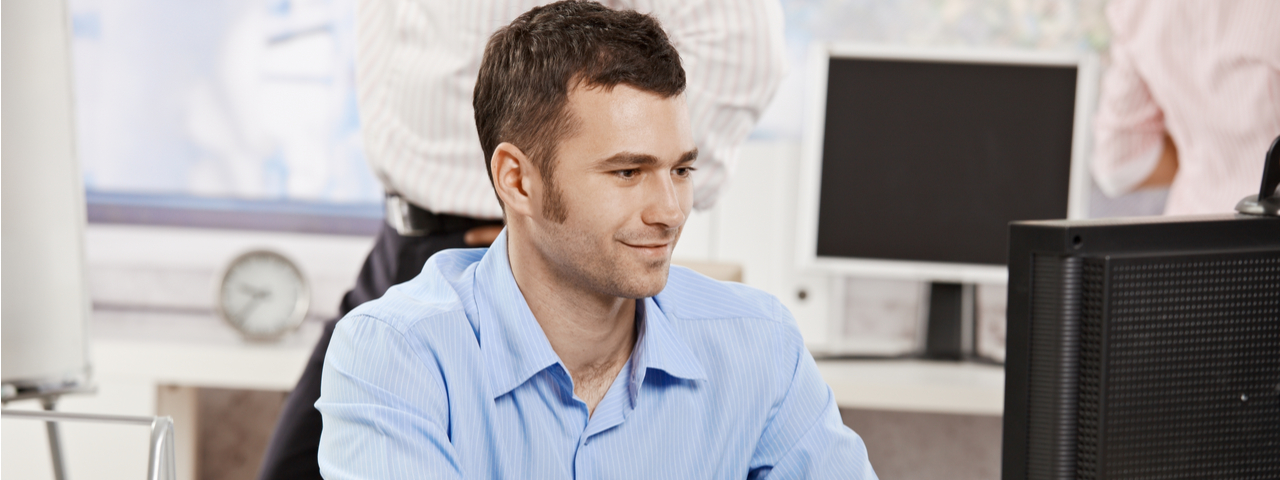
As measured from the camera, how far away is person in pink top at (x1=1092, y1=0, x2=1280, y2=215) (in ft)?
5.18

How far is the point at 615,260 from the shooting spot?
812mm

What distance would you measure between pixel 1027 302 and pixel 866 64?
1.51m

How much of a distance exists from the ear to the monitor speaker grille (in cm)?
44

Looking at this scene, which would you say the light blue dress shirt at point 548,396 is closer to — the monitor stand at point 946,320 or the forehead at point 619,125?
the forehead at point 619,125

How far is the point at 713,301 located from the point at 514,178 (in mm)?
224

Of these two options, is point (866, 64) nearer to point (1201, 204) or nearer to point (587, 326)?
point (1201, 204)

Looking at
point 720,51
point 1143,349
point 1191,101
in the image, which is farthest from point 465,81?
point 1191,101

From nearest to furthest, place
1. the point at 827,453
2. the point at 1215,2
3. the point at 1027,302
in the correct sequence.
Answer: the point at 1027,302
the point at 827,453
the point at 1215,2

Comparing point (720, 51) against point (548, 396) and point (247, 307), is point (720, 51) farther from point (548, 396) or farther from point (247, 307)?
point (247, 307)

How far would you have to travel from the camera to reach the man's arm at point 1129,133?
72.3 inches

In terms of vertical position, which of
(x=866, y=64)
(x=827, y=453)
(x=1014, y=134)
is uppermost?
(x=866, y=64)

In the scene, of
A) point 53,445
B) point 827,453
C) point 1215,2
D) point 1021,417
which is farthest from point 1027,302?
point 1215,2

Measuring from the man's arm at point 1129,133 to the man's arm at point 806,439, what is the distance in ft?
3.93

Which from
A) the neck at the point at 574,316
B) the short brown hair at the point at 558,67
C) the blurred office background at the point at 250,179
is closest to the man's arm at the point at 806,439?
the neck at the point at 574,316
